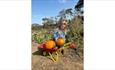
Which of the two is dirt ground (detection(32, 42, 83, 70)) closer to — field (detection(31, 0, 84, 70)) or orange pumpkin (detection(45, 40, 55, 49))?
field (detection(31, 0, 84, 70))

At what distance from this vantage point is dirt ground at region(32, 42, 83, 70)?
1.89 metres

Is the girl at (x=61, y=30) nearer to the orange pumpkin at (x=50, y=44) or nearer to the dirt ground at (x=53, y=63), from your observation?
the orange pumpkin at (x=50, y=44)

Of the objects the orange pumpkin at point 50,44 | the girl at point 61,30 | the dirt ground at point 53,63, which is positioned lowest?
the dirt ground at point 53,63

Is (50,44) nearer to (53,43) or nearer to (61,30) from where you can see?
(53,43)

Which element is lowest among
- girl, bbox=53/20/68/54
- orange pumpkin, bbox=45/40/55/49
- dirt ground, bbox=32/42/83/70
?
dirt ground, bbox=32/42/83/70

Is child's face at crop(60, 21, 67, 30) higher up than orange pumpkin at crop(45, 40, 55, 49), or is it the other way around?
child's face at crop(60, 21, 67, 30)

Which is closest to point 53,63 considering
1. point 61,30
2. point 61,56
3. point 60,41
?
point 61,56

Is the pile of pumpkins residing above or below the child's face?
below

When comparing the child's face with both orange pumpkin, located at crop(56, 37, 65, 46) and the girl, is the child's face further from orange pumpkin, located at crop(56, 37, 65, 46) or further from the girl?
orange pumpkin, located at crop(56, 37, 65, 46)

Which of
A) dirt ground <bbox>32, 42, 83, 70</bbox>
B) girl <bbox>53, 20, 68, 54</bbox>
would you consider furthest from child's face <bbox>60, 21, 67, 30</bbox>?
dirt ground <bbox>32, 42, 83, 70</bbox>

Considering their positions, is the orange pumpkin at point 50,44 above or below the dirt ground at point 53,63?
above

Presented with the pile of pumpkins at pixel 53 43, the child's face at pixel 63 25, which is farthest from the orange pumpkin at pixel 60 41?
the child's face at pixel 63 25

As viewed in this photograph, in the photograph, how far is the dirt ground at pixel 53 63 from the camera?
1.89 meters

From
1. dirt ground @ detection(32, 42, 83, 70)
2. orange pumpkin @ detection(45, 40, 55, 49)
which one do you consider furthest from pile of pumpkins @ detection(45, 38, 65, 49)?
dirt ground @ detection(32, 42, 83, 70)
